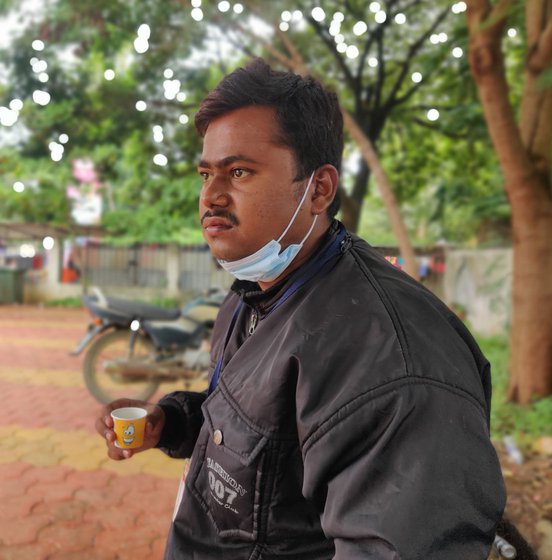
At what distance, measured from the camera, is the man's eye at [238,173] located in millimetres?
1062

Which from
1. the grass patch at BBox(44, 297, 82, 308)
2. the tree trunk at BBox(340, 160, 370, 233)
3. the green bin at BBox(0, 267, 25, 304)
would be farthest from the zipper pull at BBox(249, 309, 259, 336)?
the green bin at BBox(0, 267, 25, 304)

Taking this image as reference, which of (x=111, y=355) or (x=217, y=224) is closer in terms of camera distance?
(x=217, y=224)

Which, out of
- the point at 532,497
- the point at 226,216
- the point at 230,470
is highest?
the point at 226,216

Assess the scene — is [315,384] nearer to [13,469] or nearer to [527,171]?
[13,469]

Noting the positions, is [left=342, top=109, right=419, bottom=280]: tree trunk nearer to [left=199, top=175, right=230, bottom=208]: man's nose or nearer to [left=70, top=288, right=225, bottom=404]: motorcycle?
[left=70, top=288, right=225, bottom=404]: motorcycle

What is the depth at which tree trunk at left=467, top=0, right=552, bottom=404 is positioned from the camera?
151 inches

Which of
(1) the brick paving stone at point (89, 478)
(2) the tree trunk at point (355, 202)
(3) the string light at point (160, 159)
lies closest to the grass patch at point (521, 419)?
(1) the brick paving stone at point (89, 478)

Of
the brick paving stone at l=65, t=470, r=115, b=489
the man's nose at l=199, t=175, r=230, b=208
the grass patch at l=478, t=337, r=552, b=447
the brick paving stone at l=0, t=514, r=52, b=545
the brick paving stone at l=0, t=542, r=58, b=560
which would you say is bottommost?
the brick paving stone at l=65, t=470, r=115, b=489

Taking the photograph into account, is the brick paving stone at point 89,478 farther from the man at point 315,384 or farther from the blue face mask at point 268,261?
the blue face mask at point 268,261

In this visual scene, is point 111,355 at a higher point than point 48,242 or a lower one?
lower

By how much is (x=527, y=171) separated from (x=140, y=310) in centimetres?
335

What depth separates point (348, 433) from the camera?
0.81m

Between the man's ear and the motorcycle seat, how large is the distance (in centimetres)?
361

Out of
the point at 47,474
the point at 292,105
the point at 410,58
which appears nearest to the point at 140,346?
the point at 47,474
